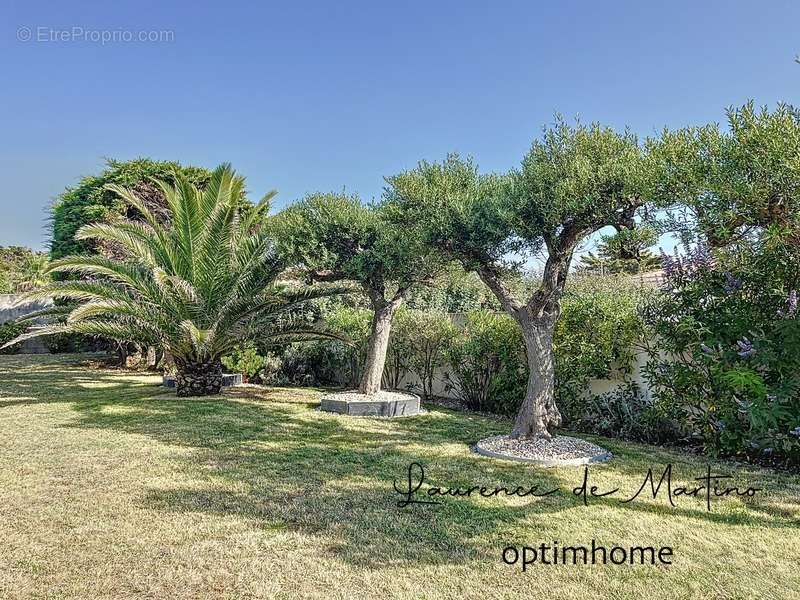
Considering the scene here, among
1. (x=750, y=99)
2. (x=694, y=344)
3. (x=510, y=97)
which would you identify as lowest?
(x=694, y=344)

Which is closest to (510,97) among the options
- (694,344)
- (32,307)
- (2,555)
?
(694,344)

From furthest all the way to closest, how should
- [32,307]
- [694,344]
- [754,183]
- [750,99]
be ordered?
[32,307] → [694,344] → [750,99] → [754,183]

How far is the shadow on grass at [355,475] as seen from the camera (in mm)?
3494

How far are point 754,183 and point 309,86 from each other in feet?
29.2

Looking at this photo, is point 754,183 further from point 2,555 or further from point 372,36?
point 372,36

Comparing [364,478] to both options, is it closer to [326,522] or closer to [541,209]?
[326,522]

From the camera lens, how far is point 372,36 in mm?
9984

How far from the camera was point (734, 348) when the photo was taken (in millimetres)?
5328

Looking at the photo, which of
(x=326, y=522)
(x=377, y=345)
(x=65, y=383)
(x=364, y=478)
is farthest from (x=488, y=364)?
(x=65, y=383)

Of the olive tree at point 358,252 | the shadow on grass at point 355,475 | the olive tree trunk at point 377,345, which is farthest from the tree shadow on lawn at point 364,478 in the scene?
the olive tree at point 358,252

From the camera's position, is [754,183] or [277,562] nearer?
[277,562]

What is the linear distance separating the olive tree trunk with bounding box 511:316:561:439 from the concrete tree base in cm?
281

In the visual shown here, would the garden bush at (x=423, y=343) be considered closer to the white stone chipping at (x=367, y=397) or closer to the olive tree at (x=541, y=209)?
the white stone chipping at (x=367, y=397)
